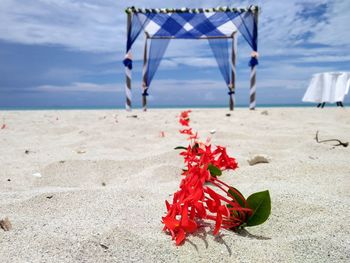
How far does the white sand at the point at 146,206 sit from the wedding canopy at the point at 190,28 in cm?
540

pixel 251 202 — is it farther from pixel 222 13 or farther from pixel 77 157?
pixel 222 13

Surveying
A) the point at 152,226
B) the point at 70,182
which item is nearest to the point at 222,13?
the point at 70,182

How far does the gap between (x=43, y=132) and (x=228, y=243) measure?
10.3 ft

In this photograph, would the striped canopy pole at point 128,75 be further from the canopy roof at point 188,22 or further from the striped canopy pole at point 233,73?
the striped canopy pole at point 233,73

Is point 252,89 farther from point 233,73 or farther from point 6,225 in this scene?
point 6,225

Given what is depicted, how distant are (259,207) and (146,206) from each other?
1.49 feet

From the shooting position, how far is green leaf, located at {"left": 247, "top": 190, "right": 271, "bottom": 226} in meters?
0.86

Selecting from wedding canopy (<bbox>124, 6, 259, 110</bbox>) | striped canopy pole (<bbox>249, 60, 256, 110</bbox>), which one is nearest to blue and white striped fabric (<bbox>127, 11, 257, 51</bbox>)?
wedding canopy (<bbox>124, 6, 259, 110</bbox>)

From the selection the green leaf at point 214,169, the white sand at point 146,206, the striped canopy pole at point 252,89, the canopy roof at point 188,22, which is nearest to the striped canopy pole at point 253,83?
the striped canopy pole at point 252,89

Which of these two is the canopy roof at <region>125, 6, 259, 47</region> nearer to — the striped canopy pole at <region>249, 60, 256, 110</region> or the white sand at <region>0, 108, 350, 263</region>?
the striped canopy pole at <region>249, 60, 256, 110</region>

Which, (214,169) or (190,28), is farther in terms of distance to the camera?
(190,28)

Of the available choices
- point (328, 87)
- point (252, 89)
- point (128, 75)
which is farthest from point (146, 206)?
point (328, 87)

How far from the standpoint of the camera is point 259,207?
87 cm

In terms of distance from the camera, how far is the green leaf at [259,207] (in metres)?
0.86
